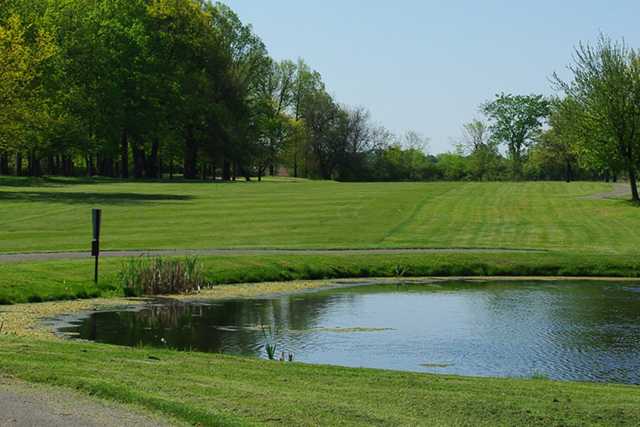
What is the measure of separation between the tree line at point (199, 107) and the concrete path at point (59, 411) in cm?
5083

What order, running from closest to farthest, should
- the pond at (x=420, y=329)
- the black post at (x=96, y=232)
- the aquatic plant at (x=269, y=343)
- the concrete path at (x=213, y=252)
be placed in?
the aquatic plant at (x=269, y=343), the pond at (x=420, y=329), the black post at (x=96, y=232), the concrete path at (x=213, y=252)

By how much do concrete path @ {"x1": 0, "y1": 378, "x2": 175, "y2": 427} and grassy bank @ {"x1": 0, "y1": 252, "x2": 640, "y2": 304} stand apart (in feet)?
55.3

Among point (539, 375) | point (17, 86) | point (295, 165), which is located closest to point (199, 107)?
point (17, 86)

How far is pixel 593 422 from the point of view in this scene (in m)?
10.7

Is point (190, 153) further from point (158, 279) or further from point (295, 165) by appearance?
point (158, 279)

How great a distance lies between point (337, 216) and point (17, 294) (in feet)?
99.4

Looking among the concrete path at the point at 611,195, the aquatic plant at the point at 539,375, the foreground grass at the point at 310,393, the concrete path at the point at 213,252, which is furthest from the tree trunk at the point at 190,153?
the foreground grass at the point at 310,393

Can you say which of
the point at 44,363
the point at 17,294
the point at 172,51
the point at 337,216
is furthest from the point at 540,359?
the point at 172,51

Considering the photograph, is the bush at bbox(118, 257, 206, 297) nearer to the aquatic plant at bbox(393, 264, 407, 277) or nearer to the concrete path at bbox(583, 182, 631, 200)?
the aquatic plant at bbox(393, 264, 407, 277)

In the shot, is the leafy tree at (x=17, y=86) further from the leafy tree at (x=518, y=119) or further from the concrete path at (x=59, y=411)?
the leafy tree at (x=518, y=119)

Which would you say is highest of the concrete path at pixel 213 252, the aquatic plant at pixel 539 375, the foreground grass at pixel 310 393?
the concrete path at pixel 213 252

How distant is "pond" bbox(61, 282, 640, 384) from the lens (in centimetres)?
1794

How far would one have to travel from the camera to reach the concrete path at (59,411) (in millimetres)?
9164

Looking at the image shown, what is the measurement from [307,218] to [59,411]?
42.5 metres
